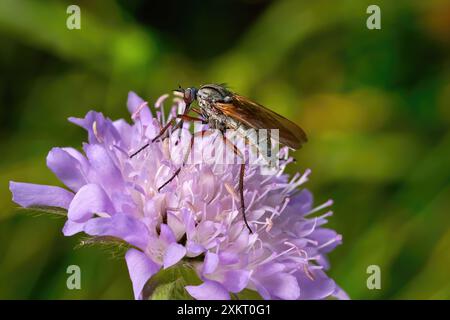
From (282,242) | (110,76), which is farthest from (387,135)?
(282,242)

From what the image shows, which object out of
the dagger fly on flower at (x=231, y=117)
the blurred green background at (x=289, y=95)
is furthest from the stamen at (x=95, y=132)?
the blurred green background at (x=289, y=95)

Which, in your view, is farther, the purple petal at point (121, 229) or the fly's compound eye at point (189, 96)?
the fly's compound eye at point (189, 96)

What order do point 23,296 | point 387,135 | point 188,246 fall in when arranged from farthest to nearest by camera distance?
point 387,135
point 23,296
point 188,246

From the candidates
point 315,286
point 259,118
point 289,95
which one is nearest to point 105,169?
point 259,118

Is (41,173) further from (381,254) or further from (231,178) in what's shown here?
(381,254)

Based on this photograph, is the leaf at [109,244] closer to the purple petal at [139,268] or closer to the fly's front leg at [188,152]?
the purple petal at [139,268]
